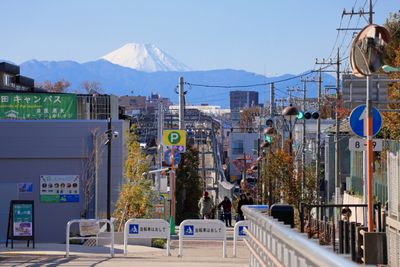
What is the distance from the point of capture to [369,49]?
49.8 ft

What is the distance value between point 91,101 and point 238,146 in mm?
78581

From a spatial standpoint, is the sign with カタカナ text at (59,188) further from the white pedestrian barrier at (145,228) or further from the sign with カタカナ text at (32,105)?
the white pedestrian barrier at (145,228)

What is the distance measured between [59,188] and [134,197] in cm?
538

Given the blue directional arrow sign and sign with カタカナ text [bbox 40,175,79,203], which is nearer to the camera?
the blue directional arrow sign

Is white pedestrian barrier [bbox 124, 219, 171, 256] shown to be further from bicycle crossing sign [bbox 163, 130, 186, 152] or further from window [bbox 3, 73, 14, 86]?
window [bbox 3, 73, 14, 86]

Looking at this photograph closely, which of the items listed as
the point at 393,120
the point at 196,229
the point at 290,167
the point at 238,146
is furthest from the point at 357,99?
the point at 238,146

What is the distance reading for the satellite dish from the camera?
49.9ft

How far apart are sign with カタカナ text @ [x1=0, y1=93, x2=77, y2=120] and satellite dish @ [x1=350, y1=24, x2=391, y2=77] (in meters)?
25.3

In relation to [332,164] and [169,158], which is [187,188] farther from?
[169,158]

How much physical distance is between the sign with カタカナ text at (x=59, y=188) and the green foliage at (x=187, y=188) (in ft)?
64.6

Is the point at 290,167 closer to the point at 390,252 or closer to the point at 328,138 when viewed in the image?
the point at 328,138

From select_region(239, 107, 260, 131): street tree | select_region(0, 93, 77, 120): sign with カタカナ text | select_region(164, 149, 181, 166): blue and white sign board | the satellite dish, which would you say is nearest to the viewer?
the satellite dish

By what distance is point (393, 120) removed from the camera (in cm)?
3119

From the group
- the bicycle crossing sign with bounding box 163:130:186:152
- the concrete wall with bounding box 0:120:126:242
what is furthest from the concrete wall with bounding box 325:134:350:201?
the bicycle crossing sign with bounding box 163:130:186:152
